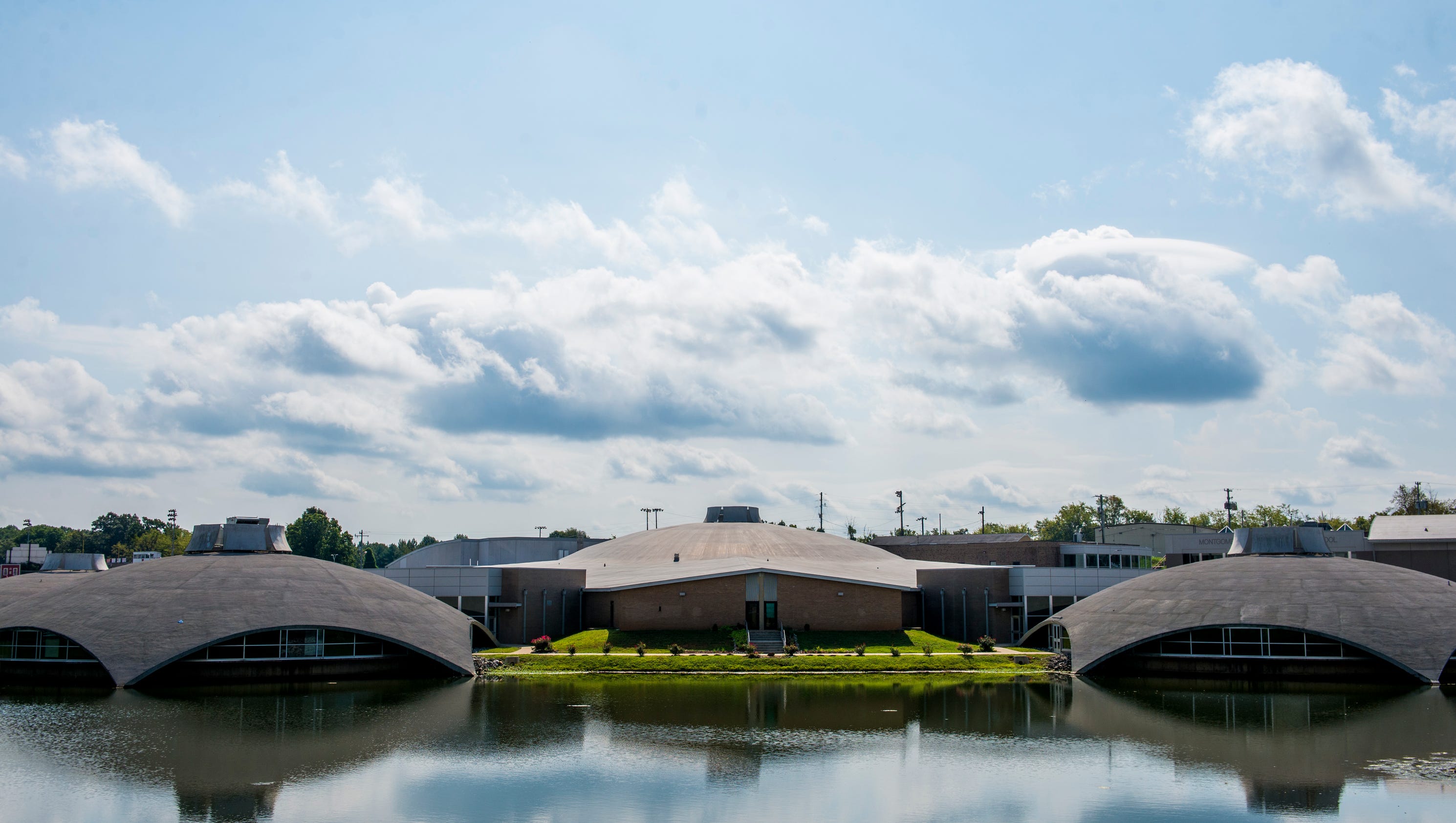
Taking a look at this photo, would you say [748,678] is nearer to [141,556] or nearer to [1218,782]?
[1218,782]

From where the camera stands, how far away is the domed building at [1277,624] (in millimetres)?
43781

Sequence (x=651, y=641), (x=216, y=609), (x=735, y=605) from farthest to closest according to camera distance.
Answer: (x=735, y=605)
(x=651, y=641)
(x=216, y=609)

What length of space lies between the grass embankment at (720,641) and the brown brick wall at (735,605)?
61 centimetres

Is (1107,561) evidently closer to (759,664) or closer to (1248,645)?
(1248,645)

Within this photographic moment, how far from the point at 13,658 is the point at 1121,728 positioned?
41010mm

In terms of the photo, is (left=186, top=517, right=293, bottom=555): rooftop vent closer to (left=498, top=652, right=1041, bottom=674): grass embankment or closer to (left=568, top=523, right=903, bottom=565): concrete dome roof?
(left=498, top=652, right=1041, bottom=674): grass embankment

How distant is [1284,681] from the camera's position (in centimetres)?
4469

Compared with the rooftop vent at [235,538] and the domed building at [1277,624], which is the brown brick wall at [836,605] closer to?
the domed building at [1277,624]

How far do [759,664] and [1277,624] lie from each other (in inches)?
838

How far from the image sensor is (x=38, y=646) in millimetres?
42938

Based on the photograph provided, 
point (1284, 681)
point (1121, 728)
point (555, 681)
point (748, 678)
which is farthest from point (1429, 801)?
point (555, 681)

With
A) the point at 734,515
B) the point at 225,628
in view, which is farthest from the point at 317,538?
the point at 225,628

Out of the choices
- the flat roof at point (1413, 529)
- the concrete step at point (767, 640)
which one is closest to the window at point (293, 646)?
the concrete step at point (767, 640)

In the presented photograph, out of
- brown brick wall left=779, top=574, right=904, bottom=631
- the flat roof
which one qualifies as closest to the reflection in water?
brown brick wall left=779, top=574, right=904, bottom=631
